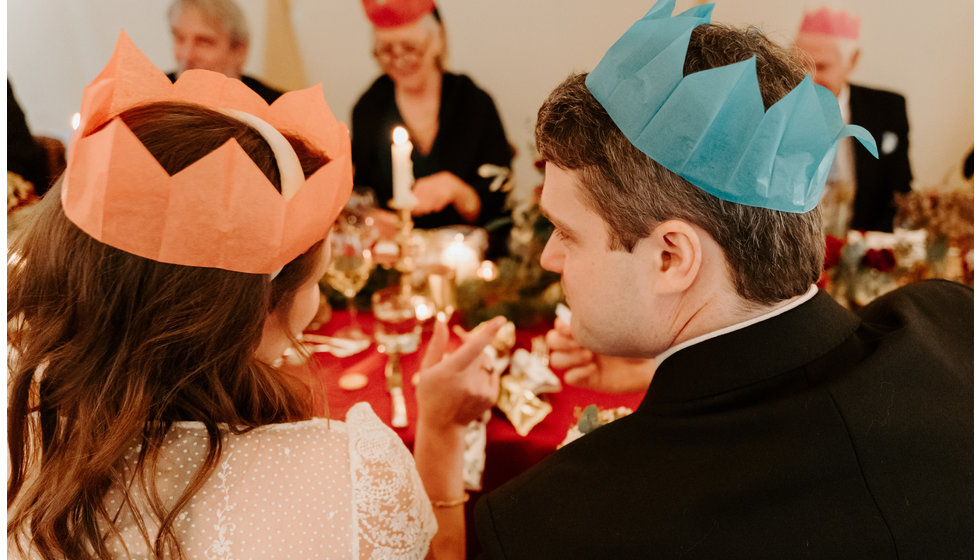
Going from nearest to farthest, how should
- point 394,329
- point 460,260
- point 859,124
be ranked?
point 394,329
point 460,260
point 859,124

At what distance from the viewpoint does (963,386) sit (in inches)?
34.4

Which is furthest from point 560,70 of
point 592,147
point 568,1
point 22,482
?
point 22,482

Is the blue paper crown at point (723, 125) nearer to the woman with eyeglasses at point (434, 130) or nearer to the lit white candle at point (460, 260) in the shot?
the lit white candle at point (460, 260)

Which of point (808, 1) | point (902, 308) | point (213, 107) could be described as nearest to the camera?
point (213, 107)

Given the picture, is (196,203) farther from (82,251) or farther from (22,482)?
(22,482)

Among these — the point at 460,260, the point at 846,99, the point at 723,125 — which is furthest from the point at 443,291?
the point at 846,99

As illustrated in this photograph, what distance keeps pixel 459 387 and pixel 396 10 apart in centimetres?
208

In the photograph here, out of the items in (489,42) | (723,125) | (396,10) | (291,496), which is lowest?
(291,496)

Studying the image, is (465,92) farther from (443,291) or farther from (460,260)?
(443,291)

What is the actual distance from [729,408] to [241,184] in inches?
29.2

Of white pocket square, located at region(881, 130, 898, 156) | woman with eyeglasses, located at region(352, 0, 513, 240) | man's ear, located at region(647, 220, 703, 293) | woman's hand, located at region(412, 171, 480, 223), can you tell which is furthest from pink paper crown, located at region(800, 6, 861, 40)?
man's ear, located at region(647, 220, 703, 293)

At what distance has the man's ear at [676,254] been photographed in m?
0.83

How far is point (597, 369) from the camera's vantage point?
1.35m

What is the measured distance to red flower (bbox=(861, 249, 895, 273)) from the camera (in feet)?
5.99
